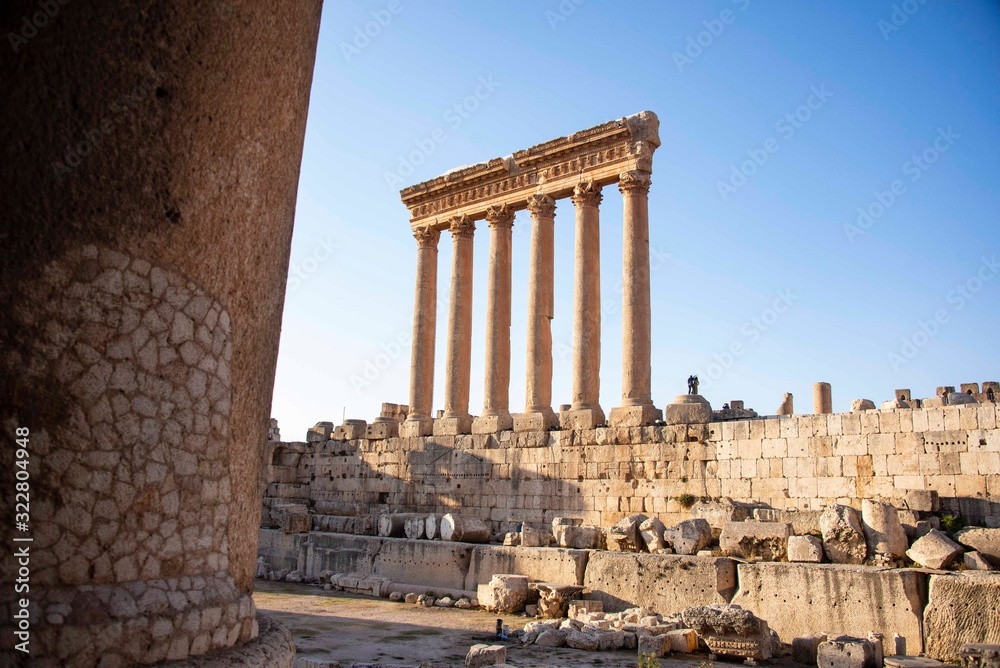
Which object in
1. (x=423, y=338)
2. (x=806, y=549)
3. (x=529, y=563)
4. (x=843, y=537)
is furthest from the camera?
(x=423, y=338)

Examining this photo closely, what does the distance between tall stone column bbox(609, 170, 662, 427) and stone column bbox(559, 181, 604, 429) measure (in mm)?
924

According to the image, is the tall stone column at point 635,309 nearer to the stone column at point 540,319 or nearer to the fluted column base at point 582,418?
the fluted column base at point 582,418

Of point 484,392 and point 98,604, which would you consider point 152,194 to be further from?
point 484,392

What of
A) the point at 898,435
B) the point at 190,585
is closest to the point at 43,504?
the point at 190,585

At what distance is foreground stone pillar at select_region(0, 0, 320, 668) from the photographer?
3.30 m

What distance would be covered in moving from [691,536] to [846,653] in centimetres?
391

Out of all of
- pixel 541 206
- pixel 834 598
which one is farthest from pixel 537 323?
pixel 834 598

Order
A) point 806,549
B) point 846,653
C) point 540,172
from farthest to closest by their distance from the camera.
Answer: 1. point 540,172
2. point 806,549
3. point 846,653

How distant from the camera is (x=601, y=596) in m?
12.5

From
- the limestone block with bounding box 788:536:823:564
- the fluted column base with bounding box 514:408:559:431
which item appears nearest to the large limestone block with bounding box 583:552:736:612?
the limestone block with bounding box 788:536:823:564

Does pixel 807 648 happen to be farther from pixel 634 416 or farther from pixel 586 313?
pixel 586 313

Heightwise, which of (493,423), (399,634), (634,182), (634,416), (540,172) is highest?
(540,172)

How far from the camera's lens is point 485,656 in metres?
9.11

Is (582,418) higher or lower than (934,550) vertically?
higher
